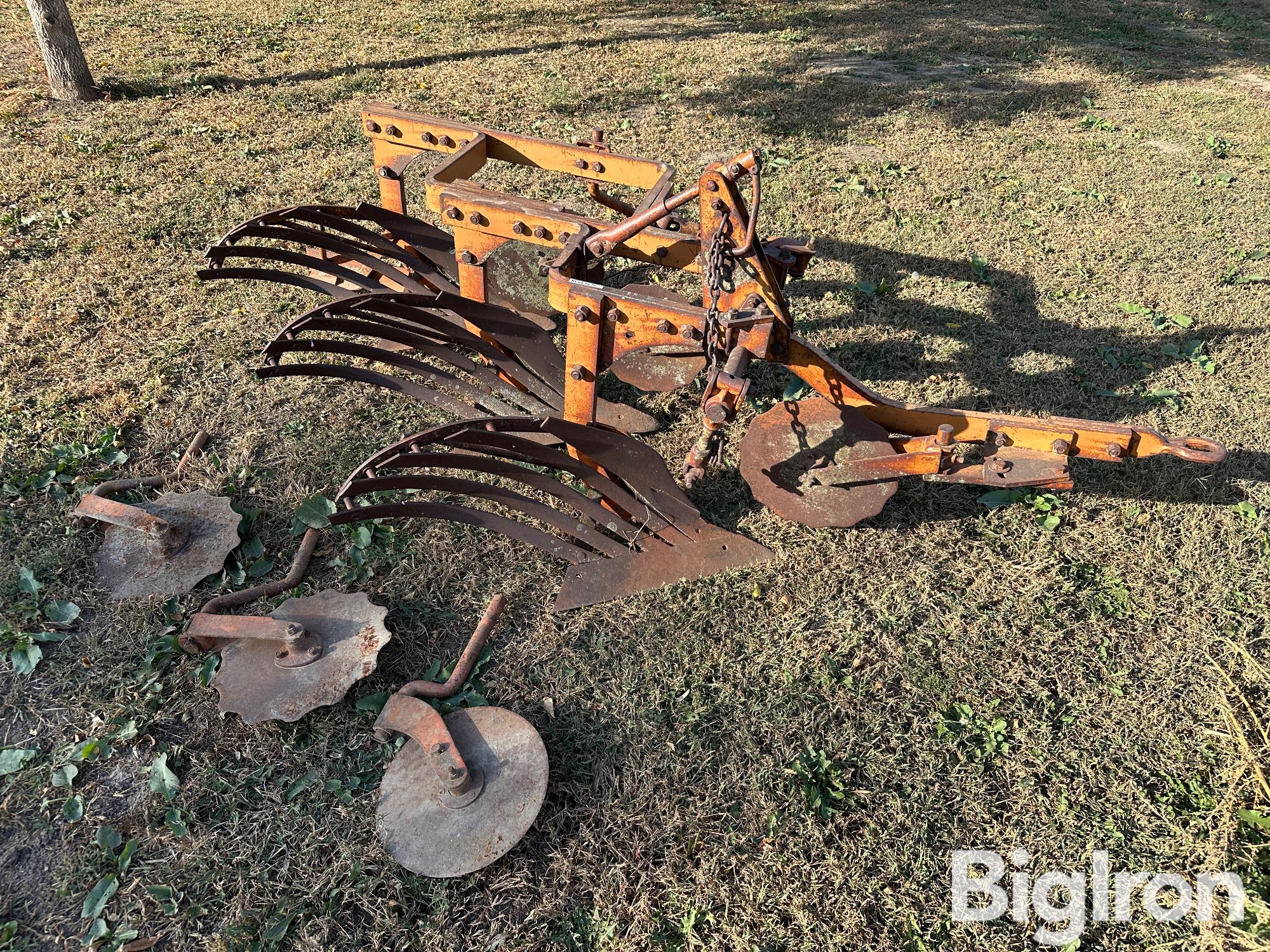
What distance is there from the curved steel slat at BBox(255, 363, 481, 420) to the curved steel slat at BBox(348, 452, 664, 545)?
420mm

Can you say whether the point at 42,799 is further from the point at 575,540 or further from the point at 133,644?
the point at 575,540

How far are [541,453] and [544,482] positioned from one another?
0.15 m

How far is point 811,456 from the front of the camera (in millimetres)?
3396

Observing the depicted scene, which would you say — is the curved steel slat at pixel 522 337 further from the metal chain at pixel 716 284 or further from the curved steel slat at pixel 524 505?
the metal chain at pixel 716 284

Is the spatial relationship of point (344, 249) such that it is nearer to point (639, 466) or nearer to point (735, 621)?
Result: point (639, 466)

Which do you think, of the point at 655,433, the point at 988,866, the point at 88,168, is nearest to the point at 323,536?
the point at 655,433

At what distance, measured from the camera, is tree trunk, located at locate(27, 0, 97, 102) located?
6.54 m

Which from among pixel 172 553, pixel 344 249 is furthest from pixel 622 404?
pixel 172 553

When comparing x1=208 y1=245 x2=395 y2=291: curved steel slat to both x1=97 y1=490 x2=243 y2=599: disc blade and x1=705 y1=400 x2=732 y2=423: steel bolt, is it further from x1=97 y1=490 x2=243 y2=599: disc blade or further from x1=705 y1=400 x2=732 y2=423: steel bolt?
x1=705 y1=400 x2=732 y2=423: steel bolt

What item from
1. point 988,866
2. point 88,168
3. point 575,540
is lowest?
point 988,866

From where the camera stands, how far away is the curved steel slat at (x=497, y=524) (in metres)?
2.90

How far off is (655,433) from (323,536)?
1.64 metres

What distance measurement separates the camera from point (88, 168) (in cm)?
589

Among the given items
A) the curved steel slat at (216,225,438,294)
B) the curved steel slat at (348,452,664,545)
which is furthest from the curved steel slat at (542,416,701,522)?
the curved steel slat at (216,225,438,294)
